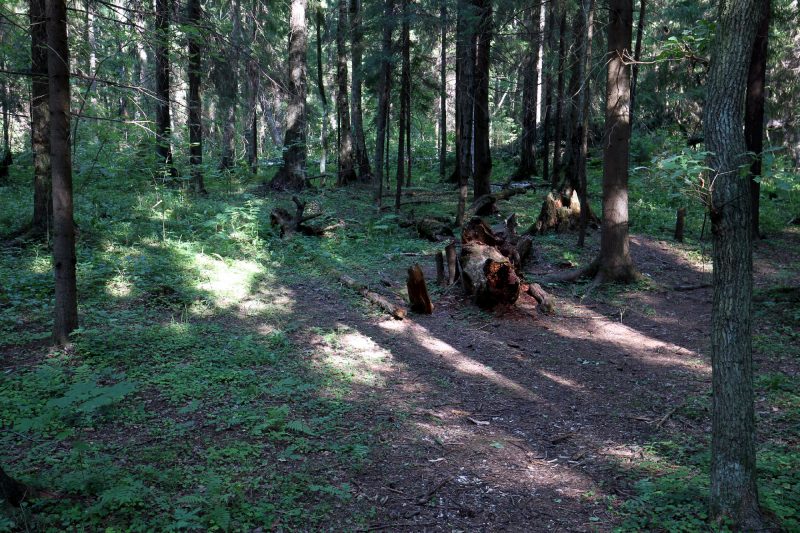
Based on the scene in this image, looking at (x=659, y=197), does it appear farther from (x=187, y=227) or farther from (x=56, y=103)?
(x=56, y=103)

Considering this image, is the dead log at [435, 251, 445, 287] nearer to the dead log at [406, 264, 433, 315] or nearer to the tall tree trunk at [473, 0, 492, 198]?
the dead log at [406, 264, 433, 315]

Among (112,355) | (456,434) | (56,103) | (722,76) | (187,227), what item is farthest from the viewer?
(187,227)

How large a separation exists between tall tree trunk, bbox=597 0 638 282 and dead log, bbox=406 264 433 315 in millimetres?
3799

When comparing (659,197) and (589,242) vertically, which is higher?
(659,197)

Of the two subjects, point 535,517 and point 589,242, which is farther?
point 589,242

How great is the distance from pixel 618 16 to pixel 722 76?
749 centimetres

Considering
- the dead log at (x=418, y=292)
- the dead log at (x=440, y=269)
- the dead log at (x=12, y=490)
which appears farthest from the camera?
the dead log at (x=440, y=269)

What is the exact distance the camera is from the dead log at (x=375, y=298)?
9191mm

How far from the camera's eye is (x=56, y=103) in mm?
6191

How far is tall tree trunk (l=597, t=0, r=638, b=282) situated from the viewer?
1031 cm

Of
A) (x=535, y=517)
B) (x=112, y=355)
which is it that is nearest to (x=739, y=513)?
(x=535, y=517)

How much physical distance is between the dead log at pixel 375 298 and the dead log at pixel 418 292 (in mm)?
261

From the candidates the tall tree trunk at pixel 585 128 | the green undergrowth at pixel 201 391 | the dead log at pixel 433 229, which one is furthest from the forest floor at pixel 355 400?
the dead log at pixel 433 229

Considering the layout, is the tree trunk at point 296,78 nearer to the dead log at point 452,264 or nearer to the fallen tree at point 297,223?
the fallen tree at point 297,223
